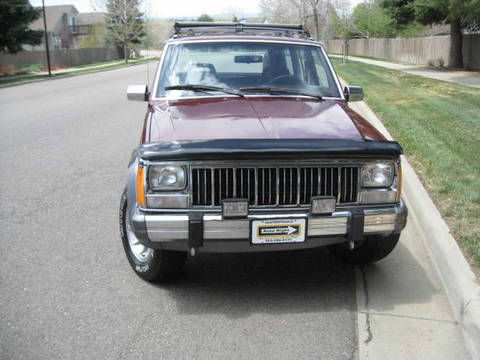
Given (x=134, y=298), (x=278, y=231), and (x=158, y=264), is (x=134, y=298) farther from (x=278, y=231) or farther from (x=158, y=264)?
(x=278, y=231)

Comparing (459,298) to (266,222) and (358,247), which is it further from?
(266,222)

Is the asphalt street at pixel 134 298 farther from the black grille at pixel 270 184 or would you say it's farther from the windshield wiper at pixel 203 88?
the windshield wiper at pixel 203 88

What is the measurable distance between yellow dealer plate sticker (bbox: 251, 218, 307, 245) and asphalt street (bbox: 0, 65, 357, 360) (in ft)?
1.72

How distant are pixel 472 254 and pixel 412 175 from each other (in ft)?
7.94

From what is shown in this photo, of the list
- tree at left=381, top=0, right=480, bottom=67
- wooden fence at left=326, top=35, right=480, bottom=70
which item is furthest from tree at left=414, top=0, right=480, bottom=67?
wooden fence at left=326, top=35, right=480, bottom=70

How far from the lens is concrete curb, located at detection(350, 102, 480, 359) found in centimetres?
363

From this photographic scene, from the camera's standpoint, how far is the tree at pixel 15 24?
104ft

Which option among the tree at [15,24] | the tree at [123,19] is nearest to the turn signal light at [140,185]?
the tree at [15,24]

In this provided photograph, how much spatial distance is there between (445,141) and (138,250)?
573 cm

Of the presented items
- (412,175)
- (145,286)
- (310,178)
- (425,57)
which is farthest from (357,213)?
(425,57)

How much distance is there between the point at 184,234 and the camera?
146 inches

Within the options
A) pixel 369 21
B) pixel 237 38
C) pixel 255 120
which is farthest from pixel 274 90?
pixel 369 21

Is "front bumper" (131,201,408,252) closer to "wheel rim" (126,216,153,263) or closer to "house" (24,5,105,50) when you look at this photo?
"wheel rim" (126,216,153,263)

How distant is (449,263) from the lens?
443 cm
